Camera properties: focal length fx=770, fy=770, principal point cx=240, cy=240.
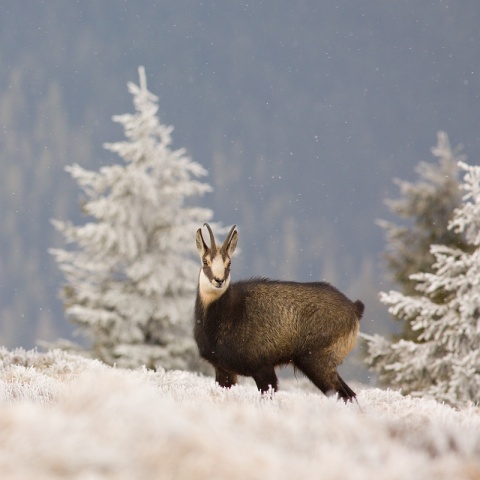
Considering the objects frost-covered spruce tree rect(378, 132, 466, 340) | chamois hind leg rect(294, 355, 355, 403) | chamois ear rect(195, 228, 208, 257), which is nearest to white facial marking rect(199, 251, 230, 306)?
chamois ear rect(195, 228, 208, 257)

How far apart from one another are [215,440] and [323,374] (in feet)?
17.3

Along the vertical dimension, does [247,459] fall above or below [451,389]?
above

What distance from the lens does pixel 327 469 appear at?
394 centimetres

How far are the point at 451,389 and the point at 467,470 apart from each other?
15041 millimetres

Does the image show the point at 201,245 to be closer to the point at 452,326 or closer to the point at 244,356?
the point at 244,356

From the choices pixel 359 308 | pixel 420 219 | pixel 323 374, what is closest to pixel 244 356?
pixel 323 374

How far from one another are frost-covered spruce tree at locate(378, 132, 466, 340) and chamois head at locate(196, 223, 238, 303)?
1434cm

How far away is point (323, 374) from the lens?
30.6 feet

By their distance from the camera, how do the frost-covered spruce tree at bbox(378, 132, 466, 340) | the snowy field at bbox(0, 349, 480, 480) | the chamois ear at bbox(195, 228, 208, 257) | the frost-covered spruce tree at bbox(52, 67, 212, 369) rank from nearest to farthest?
the snowy field at bbox(0, 349, 480, 480) → the chamois ear at bbox(195, 228, 208, 257) → the frost-covered spruce tree at bbox(378, 132, 466, 340) → the frost-covered spruce tree at bbox(52, 67, 212, 369)

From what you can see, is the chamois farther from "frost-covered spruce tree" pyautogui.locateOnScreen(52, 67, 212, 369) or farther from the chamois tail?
"frost-covered spruce tree" pyautogui.locateOnScreen(52, 67, 212, 369)

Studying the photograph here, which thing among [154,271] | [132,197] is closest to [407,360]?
[154,271]

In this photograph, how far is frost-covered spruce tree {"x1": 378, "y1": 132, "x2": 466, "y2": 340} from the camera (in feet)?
77.5

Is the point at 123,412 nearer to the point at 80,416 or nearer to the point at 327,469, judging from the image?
the point at 80,416

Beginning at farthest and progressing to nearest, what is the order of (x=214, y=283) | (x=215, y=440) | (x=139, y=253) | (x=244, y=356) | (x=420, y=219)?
(x=139, y=253), (x=420, y=219), (x=214, y=283), (x=244, y=356), (x=215, y=440)
